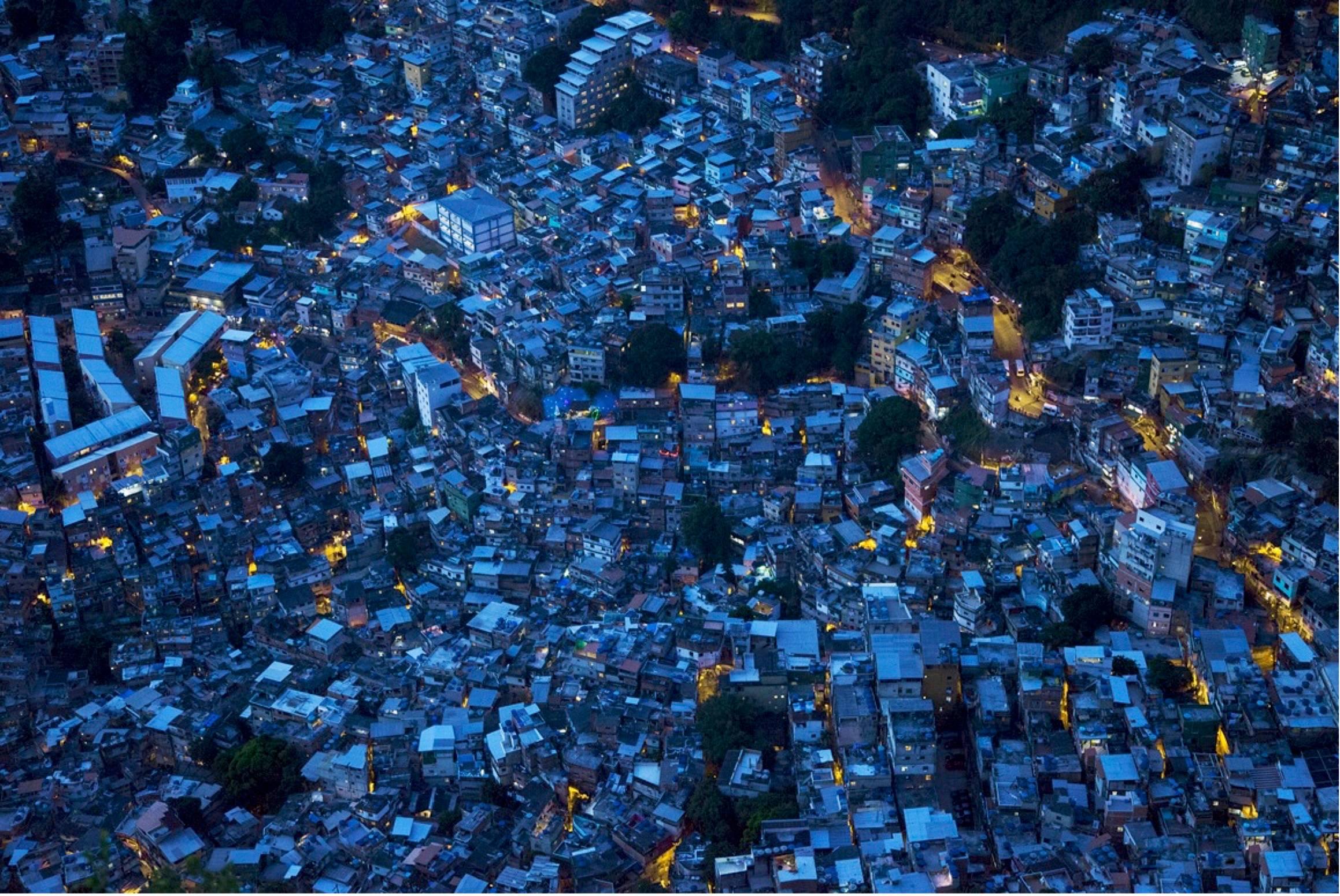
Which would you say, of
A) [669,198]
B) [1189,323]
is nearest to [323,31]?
[669,198]

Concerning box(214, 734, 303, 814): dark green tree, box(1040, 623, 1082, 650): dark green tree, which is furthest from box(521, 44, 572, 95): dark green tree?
box(1040, 623, 1082, 650): dark green tree

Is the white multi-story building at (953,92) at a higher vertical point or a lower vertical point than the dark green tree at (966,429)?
higher

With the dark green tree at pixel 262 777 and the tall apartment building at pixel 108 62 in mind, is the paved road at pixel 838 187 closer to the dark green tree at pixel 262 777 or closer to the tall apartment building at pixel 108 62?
the dark green tree at pixel 262 777

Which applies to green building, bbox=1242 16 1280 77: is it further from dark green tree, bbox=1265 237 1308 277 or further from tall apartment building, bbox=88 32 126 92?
tall apartment building, bbox=88 32 126 92

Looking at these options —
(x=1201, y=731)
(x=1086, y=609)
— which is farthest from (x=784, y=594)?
(x=1201, y=731)

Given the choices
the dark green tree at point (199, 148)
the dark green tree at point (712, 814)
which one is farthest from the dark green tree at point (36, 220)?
the dark green tree at point (712, 814)

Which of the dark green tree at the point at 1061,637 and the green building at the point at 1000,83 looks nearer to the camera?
the dark green tree at the point at 1061,637

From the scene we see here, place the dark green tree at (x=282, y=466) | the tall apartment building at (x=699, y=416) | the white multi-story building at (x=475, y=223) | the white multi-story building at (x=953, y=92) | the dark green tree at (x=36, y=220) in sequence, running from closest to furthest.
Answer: the tall apartment building at (x=699, y=416) < the dark green tree at (x=282, y=466) < the white multi-story building at (x=475, y=223) < the white multi-story building at (x=953, y=92) < the dark green tree at (x=36, y=220)
